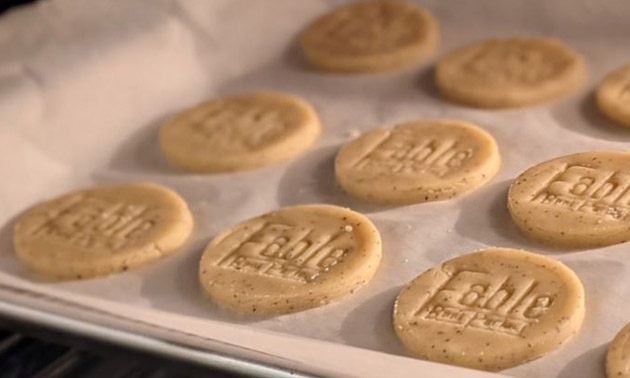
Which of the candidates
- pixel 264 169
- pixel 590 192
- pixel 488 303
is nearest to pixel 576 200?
pixel 590 192

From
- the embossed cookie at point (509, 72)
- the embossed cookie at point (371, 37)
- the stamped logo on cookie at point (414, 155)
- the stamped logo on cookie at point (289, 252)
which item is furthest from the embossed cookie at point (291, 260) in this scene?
the embossed cookie at point (371, 37)

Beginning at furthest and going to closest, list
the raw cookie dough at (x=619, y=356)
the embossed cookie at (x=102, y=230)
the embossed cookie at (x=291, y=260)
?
1. the embossed cookie at (x=102, y=230)
2. the embossed cookie at (x=291, y=260)
3. the raw cookie dough at (x=619, y=356)

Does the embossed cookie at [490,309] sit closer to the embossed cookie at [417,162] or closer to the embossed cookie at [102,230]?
the embossed cookie at [417,162]

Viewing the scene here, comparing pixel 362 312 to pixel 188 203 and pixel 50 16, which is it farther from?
pixel 50 16

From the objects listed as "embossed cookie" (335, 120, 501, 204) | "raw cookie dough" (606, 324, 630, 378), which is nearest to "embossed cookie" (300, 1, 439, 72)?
"embossed cookie" (335, 120, 501, 204)

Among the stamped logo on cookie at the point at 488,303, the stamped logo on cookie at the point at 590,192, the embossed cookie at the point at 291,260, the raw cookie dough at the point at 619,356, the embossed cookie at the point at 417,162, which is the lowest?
the raw cookie dough at the point at 619,356

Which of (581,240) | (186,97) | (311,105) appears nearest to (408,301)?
(581,240)

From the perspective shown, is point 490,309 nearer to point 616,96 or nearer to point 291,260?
point 291,260
